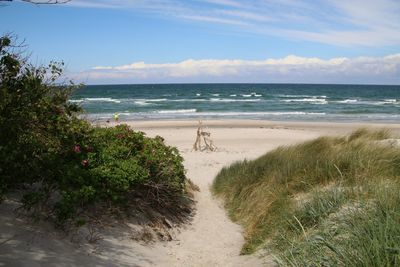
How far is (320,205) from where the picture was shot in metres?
5.29

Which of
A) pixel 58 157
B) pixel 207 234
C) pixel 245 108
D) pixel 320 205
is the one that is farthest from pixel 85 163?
pixel 245 108

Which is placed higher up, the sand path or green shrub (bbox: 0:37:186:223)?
green shrub (bbox: 0:37:186:223)

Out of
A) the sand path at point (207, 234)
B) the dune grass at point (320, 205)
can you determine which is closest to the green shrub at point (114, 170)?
the sand path at point (207, 234)

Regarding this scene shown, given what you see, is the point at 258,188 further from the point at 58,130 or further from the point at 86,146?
the point at 58,130

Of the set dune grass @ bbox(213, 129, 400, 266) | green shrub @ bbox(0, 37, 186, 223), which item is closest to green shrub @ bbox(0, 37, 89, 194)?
green shrub @ bbox(0, 37, 186, 223)

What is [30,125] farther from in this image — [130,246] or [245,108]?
[245,108]

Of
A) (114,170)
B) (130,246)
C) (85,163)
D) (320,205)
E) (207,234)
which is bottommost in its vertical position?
(207,234)

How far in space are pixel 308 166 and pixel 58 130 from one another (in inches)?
160

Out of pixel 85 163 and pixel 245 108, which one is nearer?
pixel 85 163

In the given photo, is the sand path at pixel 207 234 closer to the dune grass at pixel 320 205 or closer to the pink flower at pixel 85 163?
the dune grass at pixel 320 205

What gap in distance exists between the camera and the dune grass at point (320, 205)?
Answer: 3.68 m

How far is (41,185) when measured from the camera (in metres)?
6.39

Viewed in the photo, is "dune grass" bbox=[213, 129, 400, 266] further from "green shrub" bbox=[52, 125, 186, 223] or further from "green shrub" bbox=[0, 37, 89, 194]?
"green shrub" bbox=[0, 37, 89, 194]

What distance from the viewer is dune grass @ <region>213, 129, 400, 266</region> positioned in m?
3.68
